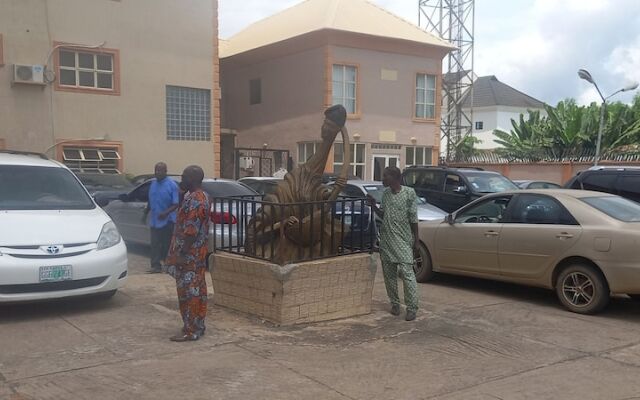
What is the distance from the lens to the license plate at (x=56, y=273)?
5.81m

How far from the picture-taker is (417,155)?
25.8 metres

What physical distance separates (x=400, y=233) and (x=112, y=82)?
14262mm

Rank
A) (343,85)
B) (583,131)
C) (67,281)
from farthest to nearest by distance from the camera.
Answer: (583,131), (343,85), (67,281)

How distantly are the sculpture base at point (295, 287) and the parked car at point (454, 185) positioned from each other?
290 inches

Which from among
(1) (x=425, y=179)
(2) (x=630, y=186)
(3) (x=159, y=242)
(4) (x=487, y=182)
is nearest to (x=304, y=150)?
(1) (x=425, y=179)

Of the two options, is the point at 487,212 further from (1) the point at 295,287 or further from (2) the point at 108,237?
(2) the point at 108,237

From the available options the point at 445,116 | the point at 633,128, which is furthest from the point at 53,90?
the point at 445,116

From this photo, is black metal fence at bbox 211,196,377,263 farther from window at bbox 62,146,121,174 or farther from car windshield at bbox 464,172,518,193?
window at bbox 62,146,121,174

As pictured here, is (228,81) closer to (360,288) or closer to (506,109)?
(360,288)

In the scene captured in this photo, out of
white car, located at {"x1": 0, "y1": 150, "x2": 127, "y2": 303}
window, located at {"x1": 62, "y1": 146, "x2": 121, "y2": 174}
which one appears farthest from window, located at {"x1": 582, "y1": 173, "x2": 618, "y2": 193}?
window, located at {"x1": 62, "y1": 146, "x2": 121, "y2": 174}

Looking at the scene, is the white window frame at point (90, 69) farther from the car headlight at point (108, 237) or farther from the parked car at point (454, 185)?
the car headlight at point (108, 237)

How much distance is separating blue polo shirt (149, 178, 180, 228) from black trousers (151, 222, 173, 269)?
3.9 inches

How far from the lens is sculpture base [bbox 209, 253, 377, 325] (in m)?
6.09

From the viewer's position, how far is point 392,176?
660 centimetres
